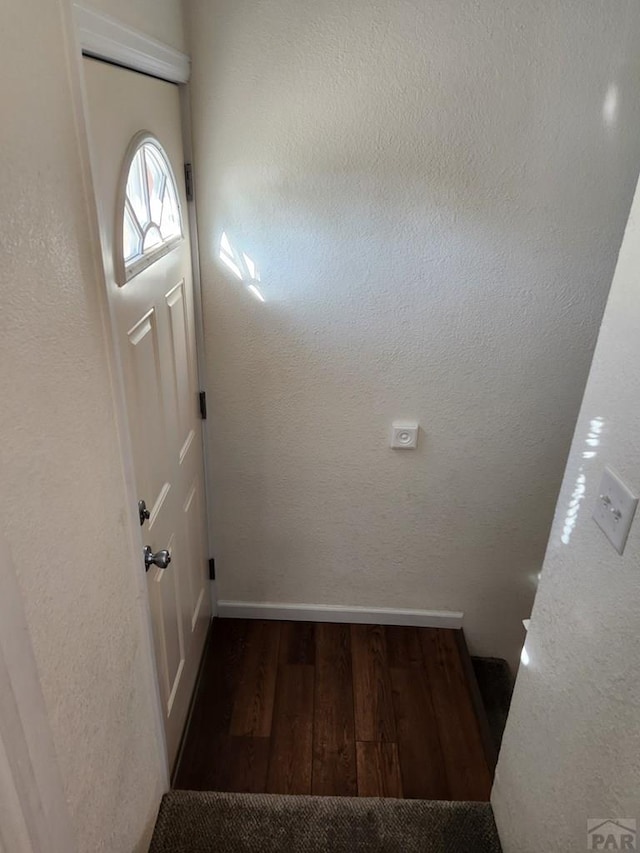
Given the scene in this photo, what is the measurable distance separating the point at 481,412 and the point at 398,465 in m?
0.38

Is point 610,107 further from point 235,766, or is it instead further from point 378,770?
point 235,766

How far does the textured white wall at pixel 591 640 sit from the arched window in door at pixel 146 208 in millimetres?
1018

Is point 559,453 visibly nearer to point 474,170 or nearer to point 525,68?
point 474,170

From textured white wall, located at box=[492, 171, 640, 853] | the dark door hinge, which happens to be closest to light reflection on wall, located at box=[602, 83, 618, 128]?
textured white wall, located at box=[492, 171, 640, 853]

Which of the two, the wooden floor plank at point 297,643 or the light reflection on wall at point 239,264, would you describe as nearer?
the light reflection on wall at point 239,264

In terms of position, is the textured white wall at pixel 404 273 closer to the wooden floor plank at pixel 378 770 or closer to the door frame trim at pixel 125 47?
the door frame trim at pixel 125 47

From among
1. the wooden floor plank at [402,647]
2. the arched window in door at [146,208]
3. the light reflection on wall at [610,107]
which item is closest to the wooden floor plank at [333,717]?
the wooden floor plank at [402,647]

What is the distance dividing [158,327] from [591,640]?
4.21 ft

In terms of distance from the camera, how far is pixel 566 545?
121cm

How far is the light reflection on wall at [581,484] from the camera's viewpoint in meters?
1.10

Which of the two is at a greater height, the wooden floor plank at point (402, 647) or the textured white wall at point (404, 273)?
the textured white wall at point (404, 273)

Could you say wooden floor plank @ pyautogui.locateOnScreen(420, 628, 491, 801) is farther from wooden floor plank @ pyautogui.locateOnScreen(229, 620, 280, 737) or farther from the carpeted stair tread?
wooden floor plank @ pyautogui.locateOnScreen(229, 620, 280, 737)

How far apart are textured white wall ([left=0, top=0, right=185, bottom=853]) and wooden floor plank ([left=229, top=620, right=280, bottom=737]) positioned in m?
0.93

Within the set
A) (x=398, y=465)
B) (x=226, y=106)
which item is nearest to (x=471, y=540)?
(x=398, y=465)
